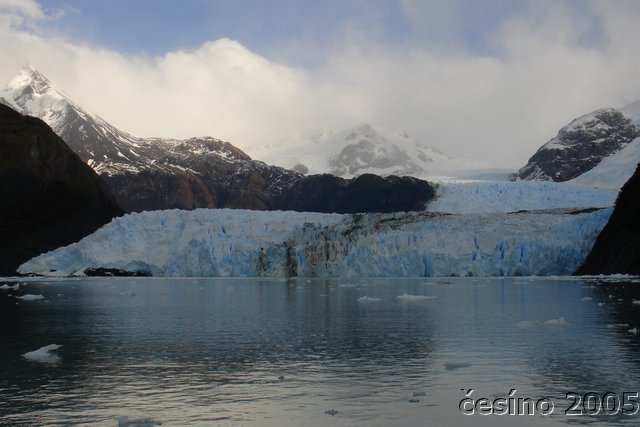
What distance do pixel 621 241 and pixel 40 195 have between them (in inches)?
1893

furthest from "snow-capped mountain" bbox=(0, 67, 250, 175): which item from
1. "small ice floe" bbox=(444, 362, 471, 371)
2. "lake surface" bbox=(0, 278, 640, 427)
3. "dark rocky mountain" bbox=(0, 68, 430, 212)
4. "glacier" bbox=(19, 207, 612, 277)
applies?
"small ice floe" bbox=(444, 362, 471, 371)

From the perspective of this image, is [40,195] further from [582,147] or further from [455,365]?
[582,147]

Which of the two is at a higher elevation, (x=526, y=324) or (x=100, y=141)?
(x=100, y=141)

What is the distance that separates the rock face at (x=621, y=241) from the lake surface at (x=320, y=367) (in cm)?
2115

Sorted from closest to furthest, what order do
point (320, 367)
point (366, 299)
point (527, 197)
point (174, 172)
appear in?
point (320, 367) < point (366, 299) < point (527, 197) < point (174, 172)

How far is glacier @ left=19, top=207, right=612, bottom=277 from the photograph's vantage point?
4378 cm

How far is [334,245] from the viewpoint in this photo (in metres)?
45.5

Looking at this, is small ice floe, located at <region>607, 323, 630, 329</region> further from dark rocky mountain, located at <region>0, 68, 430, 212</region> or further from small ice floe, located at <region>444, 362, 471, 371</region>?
dark rocky mountain, located at <region>0, 68, 430, 212</region>

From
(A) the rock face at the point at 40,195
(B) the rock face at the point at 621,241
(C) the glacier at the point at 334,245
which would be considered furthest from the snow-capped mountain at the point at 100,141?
(B) the rock face at the point at 621,241

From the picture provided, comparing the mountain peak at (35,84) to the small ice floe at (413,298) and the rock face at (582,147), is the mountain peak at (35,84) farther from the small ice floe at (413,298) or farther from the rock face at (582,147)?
the small ice floe at (413,298)

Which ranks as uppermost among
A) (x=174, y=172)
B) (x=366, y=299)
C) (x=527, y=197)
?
(x=174, y=172)

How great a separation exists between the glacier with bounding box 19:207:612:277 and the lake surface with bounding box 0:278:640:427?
81.6 ft

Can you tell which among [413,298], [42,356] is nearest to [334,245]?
[413,298]

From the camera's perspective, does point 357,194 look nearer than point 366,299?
No
